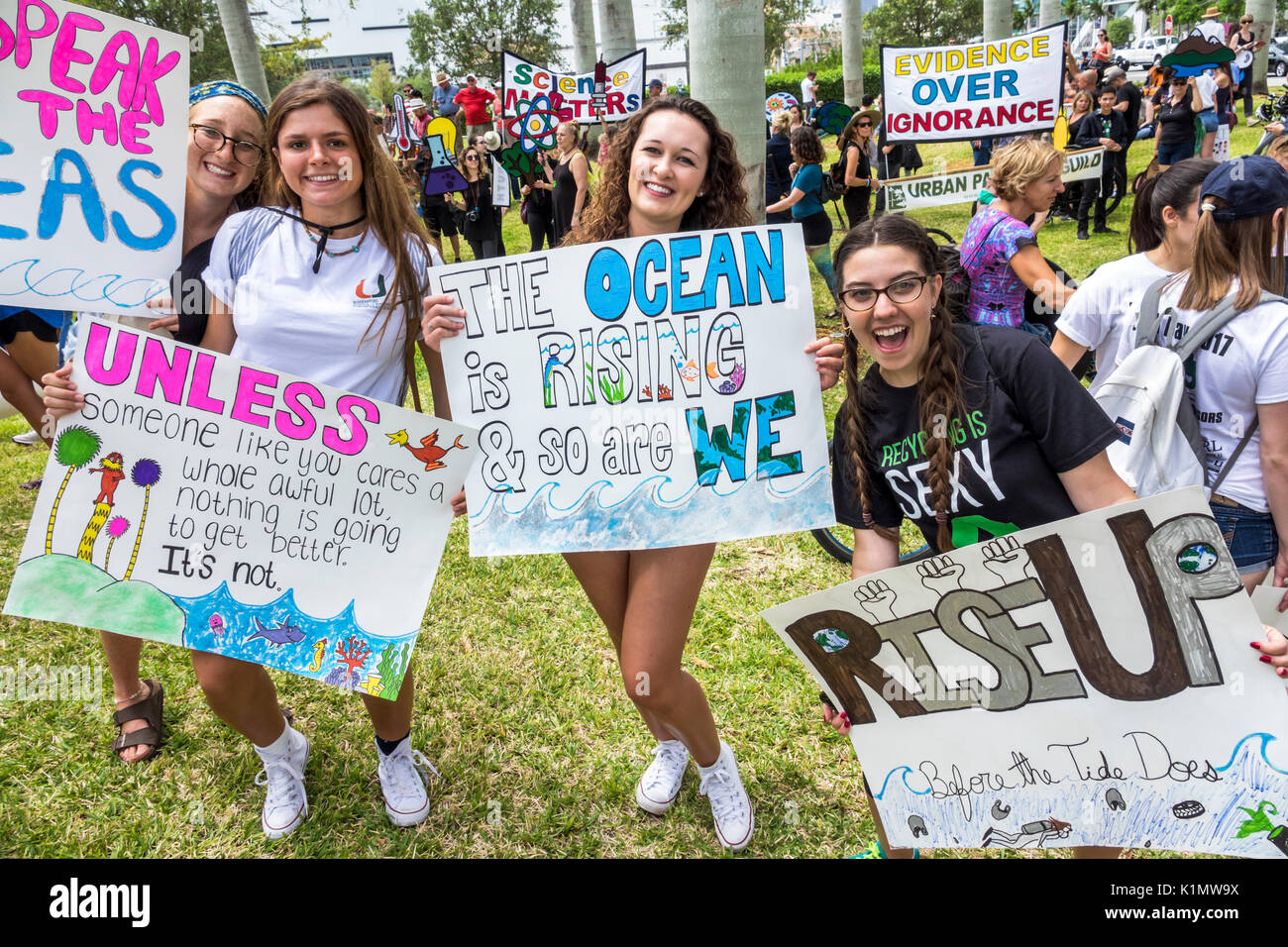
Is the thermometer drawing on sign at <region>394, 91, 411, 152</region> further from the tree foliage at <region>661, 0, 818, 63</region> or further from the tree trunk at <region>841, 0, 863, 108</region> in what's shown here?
the tree foliage at <region>661, 0, 818, 63</region>

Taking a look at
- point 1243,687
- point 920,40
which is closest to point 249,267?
point 1243,687

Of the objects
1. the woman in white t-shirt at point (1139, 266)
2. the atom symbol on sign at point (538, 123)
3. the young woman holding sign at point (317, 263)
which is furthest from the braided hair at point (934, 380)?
the atom symbol on sign at point (538, 123)

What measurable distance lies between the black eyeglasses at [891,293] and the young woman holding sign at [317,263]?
1177 mm

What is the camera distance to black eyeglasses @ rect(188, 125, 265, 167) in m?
2.33

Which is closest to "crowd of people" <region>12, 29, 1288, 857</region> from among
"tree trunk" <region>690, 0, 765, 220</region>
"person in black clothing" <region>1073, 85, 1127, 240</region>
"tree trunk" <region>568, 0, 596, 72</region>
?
"tree trunk" <region>690, 0, 765, 220</region>

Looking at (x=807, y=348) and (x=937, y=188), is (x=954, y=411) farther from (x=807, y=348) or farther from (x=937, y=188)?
(x=937, y=188)

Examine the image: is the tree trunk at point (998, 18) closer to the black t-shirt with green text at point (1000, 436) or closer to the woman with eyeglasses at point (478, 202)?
the woman with eyeglasses at point (478, 202)

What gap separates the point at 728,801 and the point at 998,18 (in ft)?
47.3

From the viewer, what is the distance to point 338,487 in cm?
222

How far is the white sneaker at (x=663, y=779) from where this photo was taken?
2.69 meters

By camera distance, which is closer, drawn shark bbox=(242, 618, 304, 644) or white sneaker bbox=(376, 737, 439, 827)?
drawn shark bbox=(242, 618, 304, 644)

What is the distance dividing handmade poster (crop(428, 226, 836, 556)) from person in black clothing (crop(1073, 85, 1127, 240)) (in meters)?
9.92

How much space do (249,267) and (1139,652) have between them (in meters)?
2.32
